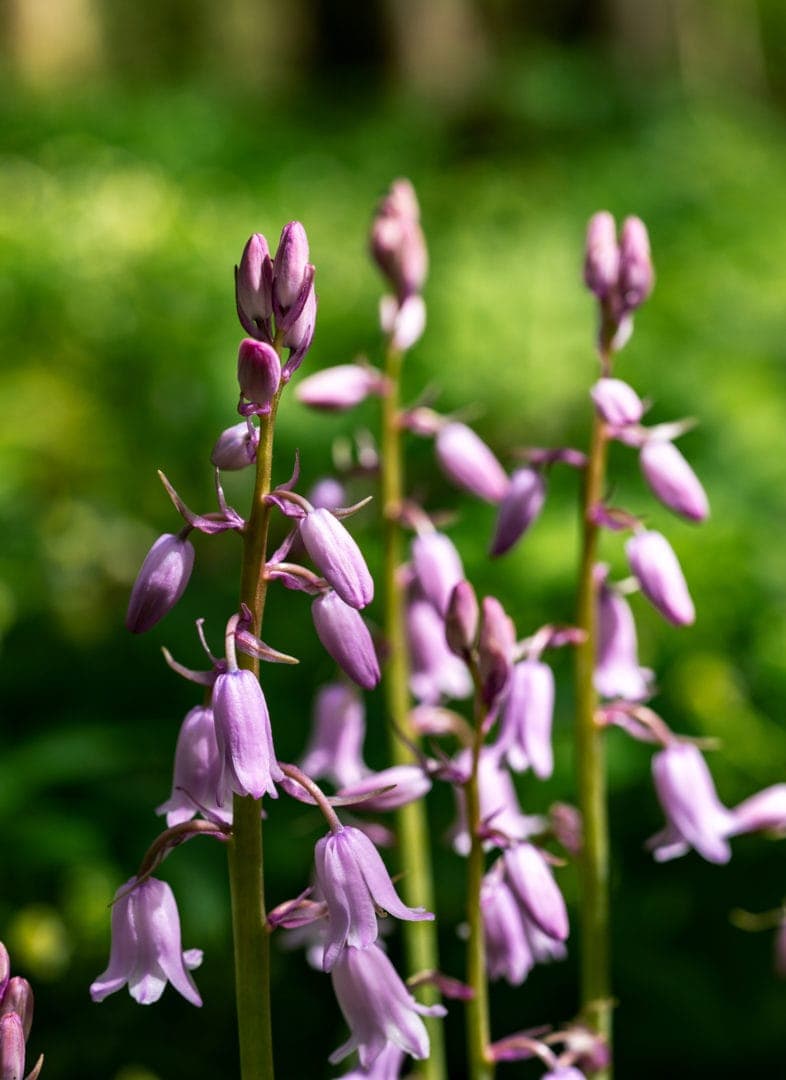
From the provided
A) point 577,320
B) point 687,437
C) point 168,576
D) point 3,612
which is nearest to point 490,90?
point 577,320

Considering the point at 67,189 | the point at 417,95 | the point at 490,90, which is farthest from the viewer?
the point at 417,95

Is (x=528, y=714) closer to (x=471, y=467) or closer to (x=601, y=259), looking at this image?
(x=471, y=467)

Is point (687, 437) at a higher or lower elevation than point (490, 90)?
lower

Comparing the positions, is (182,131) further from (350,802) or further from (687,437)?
(350,802)

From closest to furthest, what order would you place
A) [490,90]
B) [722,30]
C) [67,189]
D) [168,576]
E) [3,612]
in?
[168,576] → [3,612] → [67,189] → [490,90] → [722,30]

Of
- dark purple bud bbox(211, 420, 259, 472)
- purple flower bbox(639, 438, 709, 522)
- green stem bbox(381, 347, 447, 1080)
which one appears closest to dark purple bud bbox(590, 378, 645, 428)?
purple flower bbox(639, 438, 709, 522)

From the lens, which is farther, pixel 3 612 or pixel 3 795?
pixel 3 612

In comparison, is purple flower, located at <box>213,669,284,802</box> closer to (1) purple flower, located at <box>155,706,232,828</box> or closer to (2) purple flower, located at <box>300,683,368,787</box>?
(1) purple flower, located at <box>155,706,232,828</box>
